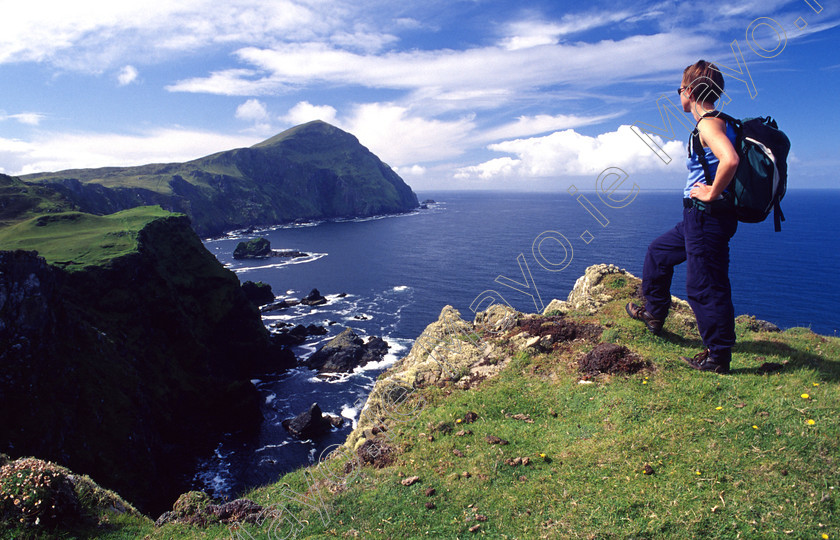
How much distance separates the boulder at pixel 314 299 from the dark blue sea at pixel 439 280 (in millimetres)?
1939

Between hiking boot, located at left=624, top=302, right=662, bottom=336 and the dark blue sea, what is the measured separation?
264 centimetres

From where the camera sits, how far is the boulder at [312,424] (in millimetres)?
38969

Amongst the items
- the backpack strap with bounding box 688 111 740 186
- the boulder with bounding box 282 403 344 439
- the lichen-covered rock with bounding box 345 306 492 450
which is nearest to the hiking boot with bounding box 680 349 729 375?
the backpack strap with bounding box 688 111 740 186

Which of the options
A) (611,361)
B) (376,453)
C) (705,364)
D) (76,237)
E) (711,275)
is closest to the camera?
(711,275)

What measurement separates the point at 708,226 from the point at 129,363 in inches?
1826

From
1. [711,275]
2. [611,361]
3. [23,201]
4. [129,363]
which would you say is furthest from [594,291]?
[23,201]

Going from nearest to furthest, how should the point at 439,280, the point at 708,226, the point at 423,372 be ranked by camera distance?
the point at 708,226
the point at 423,372
the point at 439,280

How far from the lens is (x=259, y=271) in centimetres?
10506

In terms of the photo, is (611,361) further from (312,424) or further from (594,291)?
(312,424)

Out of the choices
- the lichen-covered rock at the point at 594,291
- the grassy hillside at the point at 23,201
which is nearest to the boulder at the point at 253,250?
the grassy hillside at the point at 23,201

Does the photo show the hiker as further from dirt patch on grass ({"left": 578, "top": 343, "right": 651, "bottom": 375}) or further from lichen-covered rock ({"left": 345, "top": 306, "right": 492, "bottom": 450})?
lichen-covered rock ({"left": 345, "top": 306, "right": 492, "bottom": 450})

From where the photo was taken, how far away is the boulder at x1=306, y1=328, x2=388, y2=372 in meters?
52.0

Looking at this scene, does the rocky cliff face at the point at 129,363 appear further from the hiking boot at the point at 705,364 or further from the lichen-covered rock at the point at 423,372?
the hiking boot at the point at 705,364

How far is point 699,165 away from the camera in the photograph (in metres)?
7.09
